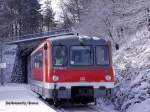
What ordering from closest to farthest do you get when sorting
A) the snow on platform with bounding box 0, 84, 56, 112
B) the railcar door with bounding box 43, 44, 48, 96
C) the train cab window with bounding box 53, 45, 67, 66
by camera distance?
the snow on platform with bounding box 0, 84, 56, 112
the train cab window with bounding box 53, 45, 67, 66
the railcar door with bounding box 43, 44, 48, 96

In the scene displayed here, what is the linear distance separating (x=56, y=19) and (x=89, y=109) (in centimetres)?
7977

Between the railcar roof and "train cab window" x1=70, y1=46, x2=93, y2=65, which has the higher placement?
the railcar roof

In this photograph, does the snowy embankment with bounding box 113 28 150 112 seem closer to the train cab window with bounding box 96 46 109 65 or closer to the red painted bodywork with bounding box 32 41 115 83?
the red painted bodywork with bounding box 32 41 115 83

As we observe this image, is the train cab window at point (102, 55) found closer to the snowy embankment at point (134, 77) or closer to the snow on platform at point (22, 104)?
the snowy embankment at point (134, 77)

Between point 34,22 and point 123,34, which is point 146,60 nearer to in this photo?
point 123,34

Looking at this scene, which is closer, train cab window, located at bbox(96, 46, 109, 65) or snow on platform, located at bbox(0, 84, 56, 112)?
snow on platform, located at bbox(0, 84, 56, 112)

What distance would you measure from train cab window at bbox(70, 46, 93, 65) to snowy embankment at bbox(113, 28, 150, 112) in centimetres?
251

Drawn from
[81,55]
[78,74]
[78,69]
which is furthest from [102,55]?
[78,74]

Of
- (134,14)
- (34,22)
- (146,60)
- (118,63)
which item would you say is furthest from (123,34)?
(34,22)

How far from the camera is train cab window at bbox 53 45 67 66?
21625mm

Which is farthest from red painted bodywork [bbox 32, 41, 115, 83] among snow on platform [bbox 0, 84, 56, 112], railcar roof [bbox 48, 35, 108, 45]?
snow on platform [bbox 0, 84, 56, 112]

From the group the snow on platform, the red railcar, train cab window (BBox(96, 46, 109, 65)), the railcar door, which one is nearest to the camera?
the snow on platform

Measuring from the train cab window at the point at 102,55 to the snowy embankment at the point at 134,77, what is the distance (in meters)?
1.90

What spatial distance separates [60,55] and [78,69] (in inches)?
41.4
